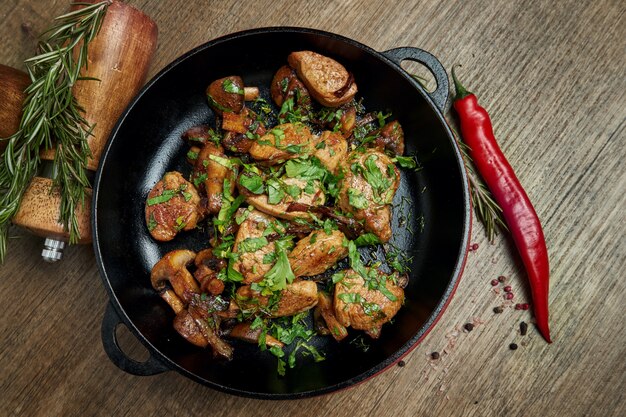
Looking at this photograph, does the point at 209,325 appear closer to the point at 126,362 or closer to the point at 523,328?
the point at 126,362

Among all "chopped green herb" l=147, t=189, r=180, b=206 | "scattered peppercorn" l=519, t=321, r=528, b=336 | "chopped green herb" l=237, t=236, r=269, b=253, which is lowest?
"scattered peppercorn" l=519, t=321, r=528, b=336

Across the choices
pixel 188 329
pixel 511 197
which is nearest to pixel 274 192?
pixel 188 329

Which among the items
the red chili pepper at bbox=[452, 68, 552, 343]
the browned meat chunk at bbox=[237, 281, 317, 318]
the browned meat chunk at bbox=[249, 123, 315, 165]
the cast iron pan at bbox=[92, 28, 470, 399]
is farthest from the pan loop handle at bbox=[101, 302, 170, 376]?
the red chili pepper at bbox=[452, 68, 552, 343]

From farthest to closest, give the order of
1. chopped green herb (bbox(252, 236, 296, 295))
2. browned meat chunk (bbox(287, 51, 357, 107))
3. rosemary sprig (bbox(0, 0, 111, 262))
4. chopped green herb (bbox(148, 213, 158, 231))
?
chopped green herb (bbox(148, 213, 158, 231))
browned meat chunk (bbox(287, 51, 357, 107))
chopped green herb (bbox(252, 236, 296, 295))
rosemary sprig (bbox(0, 0, 111, 262))

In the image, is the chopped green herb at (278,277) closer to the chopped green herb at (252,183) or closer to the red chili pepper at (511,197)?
the chopped green herb at (252,183)

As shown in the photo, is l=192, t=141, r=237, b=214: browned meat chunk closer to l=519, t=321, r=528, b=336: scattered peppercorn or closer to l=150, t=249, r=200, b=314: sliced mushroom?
l=150, t=249, r=200, b=314: sliced mushroom

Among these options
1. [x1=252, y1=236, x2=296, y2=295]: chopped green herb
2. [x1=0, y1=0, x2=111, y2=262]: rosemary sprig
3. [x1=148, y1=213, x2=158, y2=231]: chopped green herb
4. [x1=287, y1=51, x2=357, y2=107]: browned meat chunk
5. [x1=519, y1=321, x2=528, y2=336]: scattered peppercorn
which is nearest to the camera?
[x1=0, y1=0, x2=111, y2=262]: rosemary sprig

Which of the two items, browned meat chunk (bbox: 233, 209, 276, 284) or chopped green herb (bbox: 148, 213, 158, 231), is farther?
chopped green herb (bbox: 148, 213, 158, 231)
